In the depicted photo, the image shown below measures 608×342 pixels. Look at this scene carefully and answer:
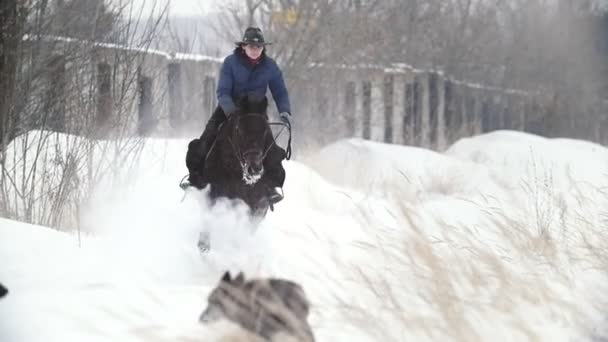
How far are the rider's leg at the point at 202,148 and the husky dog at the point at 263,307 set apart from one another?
5.25 m

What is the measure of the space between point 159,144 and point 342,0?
951cm

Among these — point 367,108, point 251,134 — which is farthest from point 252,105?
point 367,108

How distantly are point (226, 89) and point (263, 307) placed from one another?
17.3ft

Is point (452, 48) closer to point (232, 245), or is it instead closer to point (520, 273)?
point (232, 245)

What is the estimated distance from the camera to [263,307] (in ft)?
10.2

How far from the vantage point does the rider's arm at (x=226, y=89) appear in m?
7.90

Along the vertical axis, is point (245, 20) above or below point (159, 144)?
above

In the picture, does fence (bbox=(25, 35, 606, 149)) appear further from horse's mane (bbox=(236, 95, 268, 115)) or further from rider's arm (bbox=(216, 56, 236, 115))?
horse's mane (bbox=(236, 95, 268, 115))

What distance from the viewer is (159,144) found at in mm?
13945

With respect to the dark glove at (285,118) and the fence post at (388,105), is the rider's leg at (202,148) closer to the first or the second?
the dark glove at (285,118)

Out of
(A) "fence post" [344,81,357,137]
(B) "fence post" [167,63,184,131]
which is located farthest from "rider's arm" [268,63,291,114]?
(A) "fence post" [344,81,357,137]

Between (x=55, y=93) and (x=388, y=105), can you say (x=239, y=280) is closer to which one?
(x=55, y=93)

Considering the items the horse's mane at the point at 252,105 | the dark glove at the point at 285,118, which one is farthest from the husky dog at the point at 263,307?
the dark glove at the point at 285,118

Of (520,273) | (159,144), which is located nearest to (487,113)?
(159,144)
